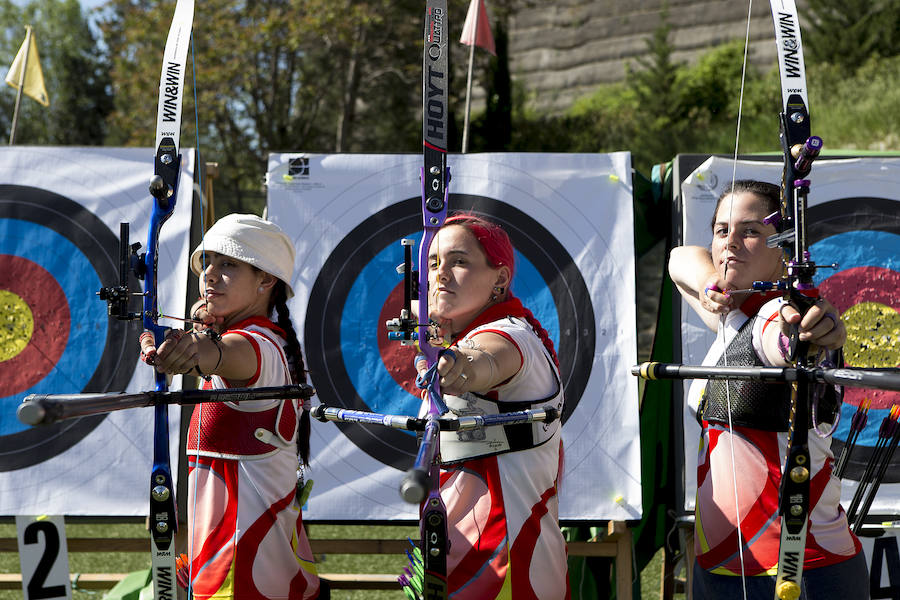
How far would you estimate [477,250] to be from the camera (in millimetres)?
1799

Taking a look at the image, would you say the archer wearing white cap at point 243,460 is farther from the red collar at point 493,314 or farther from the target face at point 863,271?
the target face at point 863,271

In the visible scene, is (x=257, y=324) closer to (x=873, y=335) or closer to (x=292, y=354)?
(x=292, y=354)

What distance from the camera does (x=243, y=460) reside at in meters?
1.97

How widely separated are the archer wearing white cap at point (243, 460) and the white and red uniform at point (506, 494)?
1.44 ft

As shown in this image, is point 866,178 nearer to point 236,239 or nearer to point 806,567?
point 806,567

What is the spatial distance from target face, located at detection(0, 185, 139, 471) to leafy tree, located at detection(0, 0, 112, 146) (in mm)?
27051

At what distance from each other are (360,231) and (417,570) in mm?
1970

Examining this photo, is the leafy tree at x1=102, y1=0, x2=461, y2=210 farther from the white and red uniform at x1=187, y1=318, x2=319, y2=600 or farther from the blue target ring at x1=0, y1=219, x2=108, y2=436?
the white and red uniform at x1=187, y1=318, x2=319, y2=600

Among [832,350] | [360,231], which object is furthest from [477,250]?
[360,231]

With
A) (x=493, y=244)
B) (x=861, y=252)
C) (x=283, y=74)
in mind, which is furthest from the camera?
(x=283, y=74)

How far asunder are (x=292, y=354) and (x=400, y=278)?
1.42 metres

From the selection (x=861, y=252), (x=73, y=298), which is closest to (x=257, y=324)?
(x=73, y=298)

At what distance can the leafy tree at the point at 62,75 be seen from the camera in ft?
96.0

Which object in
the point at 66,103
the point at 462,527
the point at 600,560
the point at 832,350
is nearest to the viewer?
the point at 832,350
